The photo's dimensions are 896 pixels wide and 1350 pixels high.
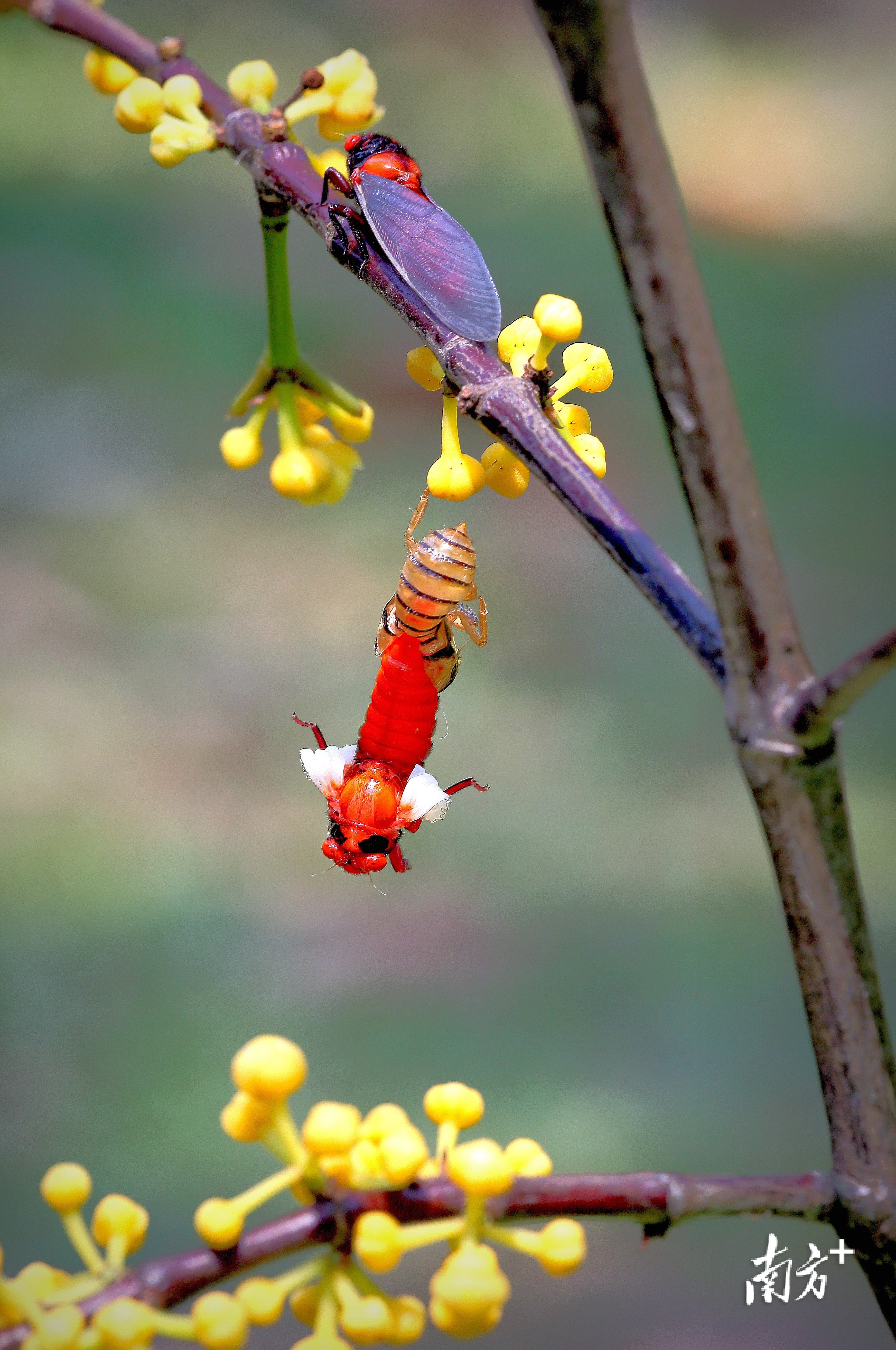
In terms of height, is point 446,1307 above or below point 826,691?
below

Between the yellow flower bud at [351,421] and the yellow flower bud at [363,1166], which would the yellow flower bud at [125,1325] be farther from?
the yellow flower bud at [351,421]

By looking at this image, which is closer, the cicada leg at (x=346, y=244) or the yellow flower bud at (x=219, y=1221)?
the yellow flower bud at (x=219, y=1221)

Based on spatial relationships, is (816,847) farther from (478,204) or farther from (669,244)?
(478,204)

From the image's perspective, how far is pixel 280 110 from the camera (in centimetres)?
32

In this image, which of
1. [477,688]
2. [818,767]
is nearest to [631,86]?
[818,767]

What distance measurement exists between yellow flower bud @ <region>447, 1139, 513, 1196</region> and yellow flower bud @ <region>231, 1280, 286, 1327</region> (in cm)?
4

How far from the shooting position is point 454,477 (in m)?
0.29

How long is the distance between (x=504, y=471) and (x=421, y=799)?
130 mm

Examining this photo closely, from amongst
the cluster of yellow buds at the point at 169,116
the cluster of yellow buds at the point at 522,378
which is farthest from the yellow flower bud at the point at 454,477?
the cluster of yellow buds at the point at 169,116

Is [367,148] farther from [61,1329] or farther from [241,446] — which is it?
[61,1329]

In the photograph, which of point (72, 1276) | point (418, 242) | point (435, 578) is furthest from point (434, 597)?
point (72, 1276)

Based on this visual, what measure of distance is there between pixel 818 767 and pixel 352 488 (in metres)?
0.67

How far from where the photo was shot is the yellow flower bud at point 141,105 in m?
0.31

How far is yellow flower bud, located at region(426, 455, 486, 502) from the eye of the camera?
29 cm
